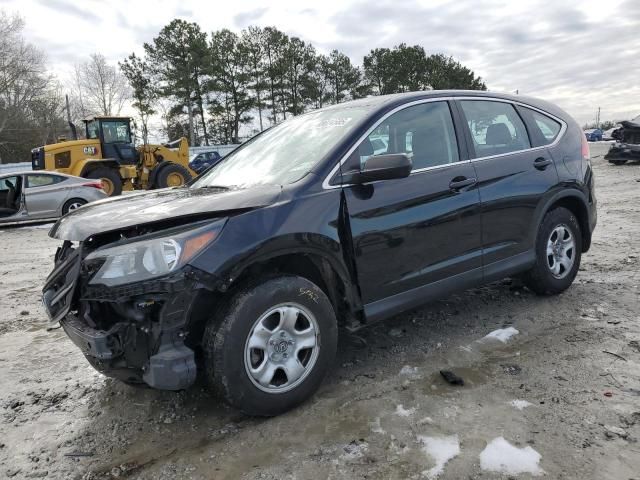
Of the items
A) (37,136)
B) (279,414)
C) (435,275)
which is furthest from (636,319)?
(37,136)

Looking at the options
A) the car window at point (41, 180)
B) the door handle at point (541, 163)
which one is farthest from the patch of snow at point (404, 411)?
the car window at point (41, 180)

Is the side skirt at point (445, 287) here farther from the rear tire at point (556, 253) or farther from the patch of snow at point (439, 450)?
the patch of snow at point (439, 450)

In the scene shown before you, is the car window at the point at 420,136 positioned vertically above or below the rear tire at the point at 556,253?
above

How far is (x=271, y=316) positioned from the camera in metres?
2.65

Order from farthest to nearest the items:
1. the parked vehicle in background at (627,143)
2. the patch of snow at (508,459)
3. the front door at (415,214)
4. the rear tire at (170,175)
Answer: the parked vehicle in background at (627,143) < the rear tire at (170,175) < the front door at (415,214) < the patch of snow at (508,459)

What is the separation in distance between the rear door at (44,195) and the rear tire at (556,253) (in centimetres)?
1102

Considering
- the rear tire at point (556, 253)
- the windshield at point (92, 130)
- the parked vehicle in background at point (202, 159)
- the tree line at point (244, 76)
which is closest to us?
the rear tire at point (556, 253)

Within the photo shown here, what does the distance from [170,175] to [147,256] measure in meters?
14.8

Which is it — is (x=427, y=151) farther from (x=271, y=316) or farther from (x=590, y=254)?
(x=590, y=254)

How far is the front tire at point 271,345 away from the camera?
2.49 meters

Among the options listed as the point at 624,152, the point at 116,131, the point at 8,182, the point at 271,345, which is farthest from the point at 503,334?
the point at 624,152

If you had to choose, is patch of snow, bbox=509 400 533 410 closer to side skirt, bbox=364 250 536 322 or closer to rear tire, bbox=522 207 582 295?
side skirt, bbox=364 250 536 322

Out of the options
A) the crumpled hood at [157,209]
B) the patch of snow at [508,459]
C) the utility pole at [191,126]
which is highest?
the utility pole at [191,126]

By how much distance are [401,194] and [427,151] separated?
0.51 meters
